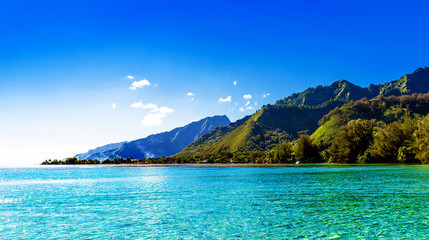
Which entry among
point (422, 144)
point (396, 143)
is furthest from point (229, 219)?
point (396, 143)

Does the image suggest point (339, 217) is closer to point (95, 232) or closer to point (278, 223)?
point (278, 223)

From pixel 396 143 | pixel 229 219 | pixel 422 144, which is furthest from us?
pixel 396 143

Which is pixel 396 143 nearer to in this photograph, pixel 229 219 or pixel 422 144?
pixel 422 144

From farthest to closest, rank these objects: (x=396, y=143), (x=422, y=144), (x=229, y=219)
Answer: (x=396, y=143) → (x=422, y=144) → (x=229, y=219)

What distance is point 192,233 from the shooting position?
24891 millimetres

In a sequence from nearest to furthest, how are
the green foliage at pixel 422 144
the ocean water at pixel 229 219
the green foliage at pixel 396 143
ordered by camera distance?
the ocean water at pixel 229 219
the green foliage at pixel 422 144
the green foliage at pixel 396 143

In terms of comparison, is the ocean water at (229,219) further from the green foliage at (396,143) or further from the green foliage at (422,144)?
the green foliage at (396,143)

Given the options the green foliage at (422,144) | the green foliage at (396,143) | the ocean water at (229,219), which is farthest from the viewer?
the green foliage at (396,143)

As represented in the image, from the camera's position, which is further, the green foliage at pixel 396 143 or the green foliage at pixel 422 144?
the green foliage at pixel 396 143

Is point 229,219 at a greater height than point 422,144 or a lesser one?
lesser

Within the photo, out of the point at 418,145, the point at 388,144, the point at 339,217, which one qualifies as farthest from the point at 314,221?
the point at 388,144

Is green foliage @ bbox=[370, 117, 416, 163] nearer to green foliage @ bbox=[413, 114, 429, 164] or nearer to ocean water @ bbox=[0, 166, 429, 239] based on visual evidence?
green foliage @ bbox=[413, 114, 429, 164]

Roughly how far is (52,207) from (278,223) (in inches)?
1176

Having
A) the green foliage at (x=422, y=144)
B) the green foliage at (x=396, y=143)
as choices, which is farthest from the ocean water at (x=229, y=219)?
the green foliage at (x=396, y=143)
